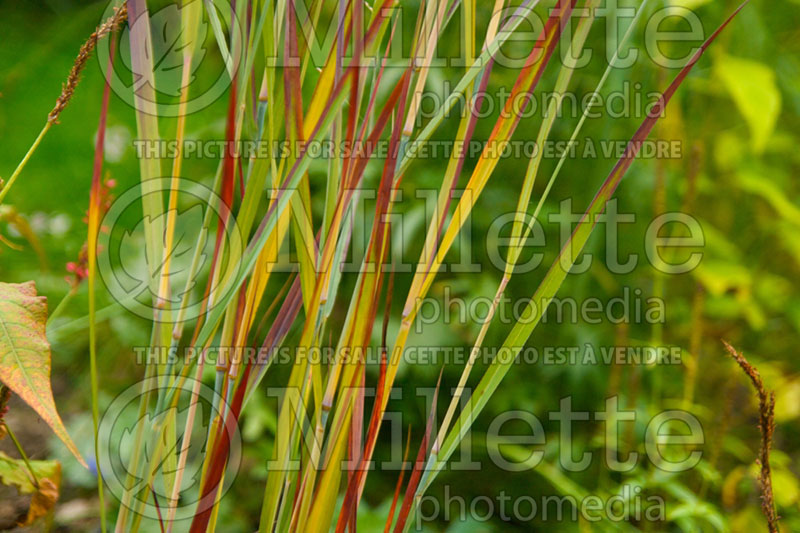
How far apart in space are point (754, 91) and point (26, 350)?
1.13 m

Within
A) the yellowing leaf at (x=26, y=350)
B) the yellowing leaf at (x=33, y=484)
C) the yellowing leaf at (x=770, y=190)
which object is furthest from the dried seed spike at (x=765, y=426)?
the yellowing leaf at (x=770, y=190)

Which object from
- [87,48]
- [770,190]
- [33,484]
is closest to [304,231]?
[87,48]

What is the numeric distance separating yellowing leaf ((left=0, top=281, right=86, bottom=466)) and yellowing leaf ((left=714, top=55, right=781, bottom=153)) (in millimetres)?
1042

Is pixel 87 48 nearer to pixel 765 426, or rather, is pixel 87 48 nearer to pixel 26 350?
pixel 26 350

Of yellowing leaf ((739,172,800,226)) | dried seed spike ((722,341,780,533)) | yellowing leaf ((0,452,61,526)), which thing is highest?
yellowing leaf ((739,172,800,226))

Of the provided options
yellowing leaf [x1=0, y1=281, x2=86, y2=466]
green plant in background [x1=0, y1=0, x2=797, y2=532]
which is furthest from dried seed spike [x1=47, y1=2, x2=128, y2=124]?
yellowing leaf [x1=0, y1=281, x2=86, y2=466]

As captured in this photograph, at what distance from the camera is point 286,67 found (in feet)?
1.75

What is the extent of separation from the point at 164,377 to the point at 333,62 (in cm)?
29

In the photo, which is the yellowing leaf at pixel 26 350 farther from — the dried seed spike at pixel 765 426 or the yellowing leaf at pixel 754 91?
A: the yellowing leaf at pixel 754 91

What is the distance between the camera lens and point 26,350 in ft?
1.51

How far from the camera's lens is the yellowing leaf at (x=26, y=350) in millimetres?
430

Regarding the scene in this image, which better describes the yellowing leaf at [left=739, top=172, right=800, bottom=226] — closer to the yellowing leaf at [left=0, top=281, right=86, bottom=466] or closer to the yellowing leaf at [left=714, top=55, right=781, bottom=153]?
the yellowing leaf at [left=714, top=55, right=781, bottom=153]

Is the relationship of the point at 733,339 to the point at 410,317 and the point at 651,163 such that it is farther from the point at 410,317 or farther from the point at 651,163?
the point at 410,317

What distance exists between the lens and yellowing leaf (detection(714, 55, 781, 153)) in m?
1.09
